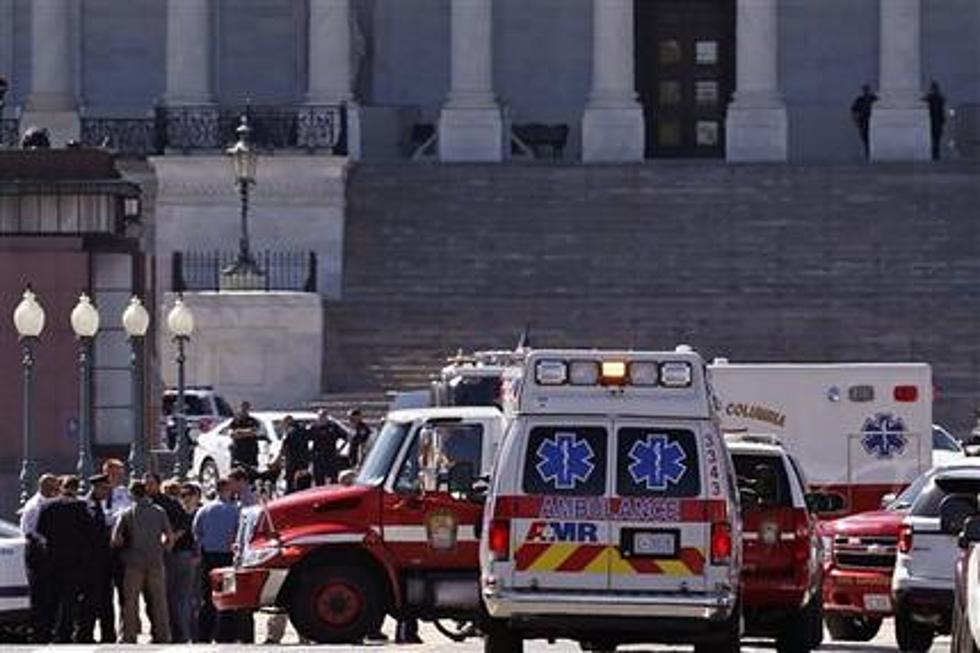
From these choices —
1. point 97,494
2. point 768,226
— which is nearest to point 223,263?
point 768,226

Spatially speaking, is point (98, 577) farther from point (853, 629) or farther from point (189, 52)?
point (189, 52)

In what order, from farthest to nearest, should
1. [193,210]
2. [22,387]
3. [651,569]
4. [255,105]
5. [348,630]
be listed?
[255,105]
[193,210]
[22,387]
[348,630]
[651,569]

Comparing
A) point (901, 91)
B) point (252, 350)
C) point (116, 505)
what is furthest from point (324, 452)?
point (901, 91)

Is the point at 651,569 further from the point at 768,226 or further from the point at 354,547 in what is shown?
the point at 768,226

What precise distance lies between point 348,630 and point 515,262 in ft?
109

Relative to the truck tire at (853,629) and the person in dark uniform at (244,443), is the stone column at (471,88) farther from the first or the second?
the truck tire at (853,629)

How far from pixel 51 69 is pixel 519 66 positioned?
8794mm

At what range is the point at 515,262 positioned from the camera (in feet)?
226

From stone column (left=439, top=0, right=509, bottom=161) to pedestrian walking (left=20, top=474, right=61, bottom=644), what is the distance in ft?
123

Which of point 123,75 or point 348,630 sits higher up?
point 123,75

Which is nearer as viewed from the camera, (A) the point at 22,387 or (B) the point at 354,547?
(B) the point at 354,547

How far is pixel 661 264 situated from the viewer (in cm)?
6838

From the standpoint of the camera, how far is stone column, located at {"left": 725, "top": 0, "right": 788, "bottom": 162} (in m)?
75.1

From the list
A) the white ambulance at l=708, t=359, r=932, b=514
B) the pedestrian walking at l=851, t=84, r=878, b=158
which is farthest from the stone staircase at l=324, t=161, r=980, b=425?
the white ambulance at l=708, t=359, r=932, b=514
